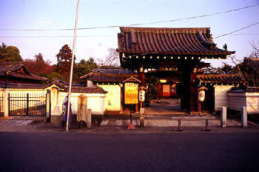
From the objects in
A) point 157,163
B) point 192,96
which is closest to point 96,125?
point 157,163

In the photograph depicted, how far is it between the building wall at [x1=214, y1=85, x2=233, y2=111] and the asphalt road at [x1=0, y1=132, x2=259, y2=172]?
646cm

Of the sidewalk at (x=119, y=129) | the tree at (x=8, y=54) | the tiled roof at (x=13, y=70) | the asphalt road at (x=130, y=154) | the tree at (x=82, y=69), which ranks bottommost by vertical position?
the sidewalk at (x=119, y=129)

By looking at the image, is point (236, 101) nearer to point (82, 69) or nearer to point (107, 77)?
point (107, 77)

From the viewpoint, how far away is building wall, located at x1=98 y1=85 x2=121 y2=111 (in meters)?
13.0

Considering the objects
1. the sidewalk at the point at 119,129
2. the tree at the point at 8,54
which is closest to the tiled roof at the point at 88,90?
the sidewalk at the point at 119,129

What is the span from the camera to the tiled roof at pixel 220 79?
13.0 meters

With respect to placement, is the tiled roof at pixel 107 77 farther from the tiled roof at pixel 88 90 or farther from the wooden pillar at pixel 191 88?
the wooden pillar at pixel 191 88

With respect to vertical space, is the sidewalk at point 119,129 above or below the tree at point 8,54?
below

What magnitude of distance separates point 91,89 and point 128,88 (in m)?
2.62

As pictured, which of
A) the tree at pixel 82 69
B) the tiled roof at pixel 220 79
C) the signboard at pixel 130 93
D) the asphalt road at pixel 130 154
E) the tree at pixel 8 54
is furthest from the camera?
the tree at pixel 8 54

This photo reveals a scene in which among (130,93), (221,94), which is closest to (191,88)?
(221,94)

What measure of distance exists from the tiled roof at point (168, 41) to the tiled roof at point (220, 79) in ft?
7.15

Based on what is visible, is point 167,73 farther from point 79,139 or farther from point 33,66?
point 33,66

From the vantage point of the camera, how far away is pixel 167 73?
13758 mm
